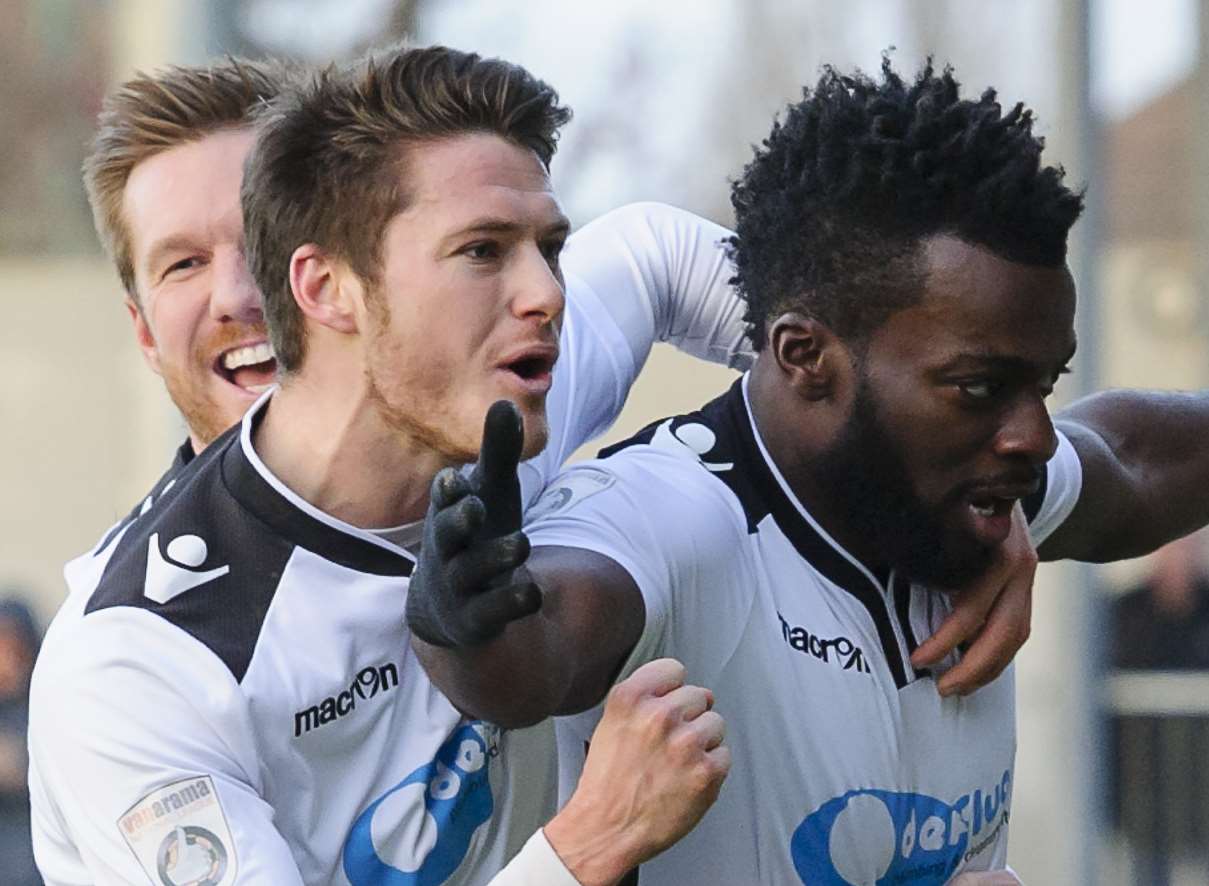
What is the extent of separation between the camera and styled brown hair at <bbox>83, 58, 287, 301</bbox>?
296 centimetres

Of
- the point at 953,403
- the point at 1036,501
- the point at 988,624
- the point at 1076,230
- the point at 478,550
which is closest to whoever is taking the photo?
the point at 478,550

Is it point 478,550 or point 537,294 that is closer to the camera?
point 478,550

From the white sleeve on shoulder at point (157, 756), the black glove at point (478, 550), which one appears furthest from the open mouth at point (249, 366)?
the black glove at point (478, 550)

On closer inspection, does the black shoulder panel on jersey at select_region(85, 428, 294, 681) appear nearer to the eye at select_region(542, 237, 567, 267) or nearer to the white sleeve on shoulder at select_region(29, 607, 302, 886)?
the white sleeve on shoulder at select_region(29, 607, 302, 886)

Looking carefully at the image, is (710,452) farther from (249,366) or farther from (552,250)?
(249,366)

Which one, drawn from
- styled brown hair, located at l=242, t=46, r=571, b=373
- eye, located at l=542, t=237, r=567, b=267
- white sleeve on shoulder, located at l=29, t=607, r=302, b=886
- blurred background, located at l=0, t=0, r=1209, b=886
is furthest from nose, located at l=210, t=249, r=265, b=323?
blurred background, located at l=0, t=0, r=1209, b=886

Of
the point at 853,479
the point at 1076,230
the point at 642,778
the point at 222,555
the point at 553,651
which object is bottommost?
the point at 642,778

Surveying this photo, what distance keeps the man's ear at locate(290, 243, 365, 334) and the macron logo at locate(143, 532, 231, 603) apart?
295 mm

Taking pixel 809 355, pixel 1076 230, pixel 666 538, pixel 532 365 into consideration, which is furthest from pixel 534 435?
pixel 1076 230

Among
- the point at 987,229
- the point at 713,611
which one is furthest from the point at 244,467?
the point at 987,229

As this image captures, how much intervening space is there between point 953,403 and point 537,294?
0.46 m

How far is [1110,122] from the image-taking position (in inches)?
206

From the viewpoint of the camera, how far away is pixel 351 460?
7.80 feet

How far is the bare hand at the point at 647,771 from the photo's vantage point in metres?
2.07
